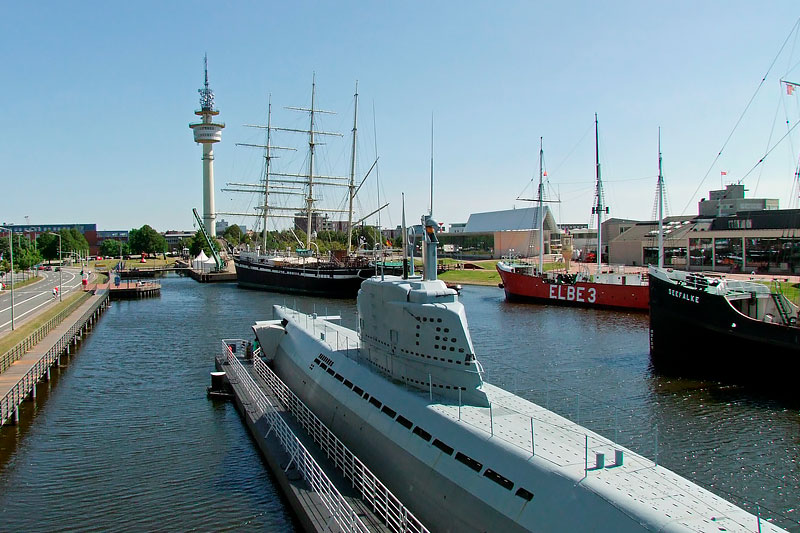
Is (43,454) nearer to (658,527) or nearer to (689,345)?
(658,527)

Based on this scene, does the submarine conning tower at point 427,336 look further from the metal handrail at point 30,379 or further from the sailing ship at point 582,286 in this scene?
the sailing ship at point 582,286

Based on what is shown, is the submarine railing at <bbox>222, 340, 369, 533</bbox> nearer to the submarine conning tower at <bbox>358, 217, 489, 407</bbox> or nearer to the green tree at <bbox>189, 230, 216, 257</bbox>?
the submarine conning tower at <bbox>358, 217, 489, 407</bbox>

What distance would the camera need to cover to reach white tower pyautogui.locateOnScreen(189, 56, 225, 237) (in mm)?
141250

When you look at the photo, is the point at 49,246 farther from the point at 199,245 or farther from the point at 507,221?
the point at 507,221

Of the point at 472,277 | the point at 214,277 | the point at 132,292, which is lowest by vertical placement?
the point at 132,292

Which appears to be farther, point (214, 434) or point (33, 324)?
point (33, 324)

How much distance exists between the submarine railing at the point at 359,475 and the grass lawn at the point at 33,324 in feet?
57.2

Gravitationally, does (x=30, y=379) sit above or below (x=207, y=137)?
below

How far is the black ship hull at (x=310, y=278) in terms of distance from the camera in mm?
66562

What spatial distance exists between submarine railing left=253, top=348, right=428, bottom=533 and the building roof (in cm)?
9163

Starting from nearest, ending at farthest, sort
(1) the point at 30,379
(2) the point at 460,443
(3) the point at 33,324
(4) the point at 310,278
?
(2) the point at 460,443, (1) the point at 30,379, (3) the point at 33,324, (4) the point at 310,278

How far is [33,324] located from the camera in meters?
36.1

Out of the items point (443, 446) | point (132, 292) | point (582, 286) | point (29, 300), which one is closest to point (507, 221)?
point (582, 286)

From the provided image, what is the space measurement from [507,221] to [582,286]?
7341cm
